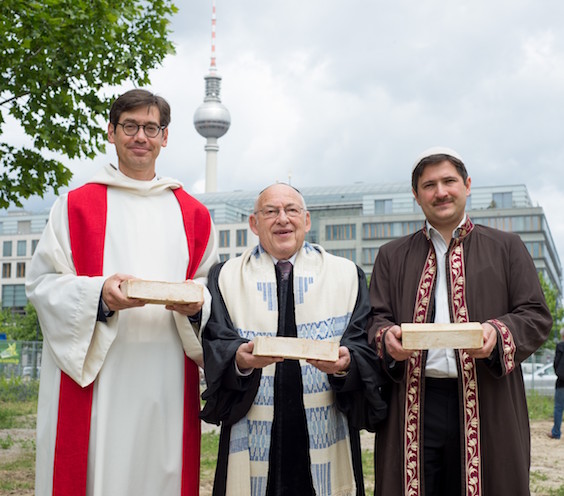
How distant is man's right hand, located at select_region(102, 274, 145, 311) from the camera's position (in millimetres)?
3625

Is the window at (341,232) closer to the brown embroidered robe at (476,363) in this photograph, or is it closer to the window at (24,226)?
the window at (24,226)

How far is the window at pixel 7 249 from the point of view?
3332 inches

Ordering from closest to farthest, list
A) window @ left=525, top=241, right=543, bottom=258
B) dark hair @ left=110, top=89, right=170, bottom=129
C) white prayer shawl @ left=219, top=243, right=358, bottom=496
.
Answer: white prayer shawl @ left=219, top=243, right=358, bottom=496 < dark hair @ left=110, top=89, right=170, bottom=129 < window @ left=525, top=241, right=543, bottom=258

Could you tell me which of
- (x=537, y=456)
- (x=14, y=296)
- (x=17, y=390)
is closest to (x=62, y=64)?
(x=537, y=456)

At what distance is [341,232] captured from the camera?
2968 inches

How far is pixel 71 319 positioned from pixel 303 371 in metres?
1.22

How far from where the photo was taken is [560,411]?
43.8ft

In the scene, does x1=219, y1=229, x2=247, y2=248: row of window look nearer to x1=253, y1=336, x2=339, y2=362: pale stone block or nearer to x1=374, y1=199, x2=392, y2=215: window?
x1=374, y1=199, x2=392, y2=215: window

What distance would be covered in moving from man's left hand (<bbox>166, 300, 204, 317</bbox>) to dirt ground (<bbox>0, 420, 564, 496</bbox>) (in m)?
4.59

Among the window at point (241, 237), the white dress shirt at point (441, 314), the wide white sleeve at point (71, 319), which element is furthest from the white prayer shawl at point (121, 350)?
the window at point (241, 237)

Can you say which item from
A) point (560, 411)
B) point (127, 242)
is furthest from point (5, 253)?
point (127, 242)

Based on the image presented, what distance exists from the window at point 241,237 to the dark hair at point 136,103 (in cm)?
7426

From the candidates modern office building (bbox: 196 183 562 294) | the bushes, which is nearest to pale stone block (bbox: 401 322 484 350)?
the bushes

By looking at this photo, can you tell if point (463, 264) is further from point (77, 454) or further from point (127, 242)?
point (77, 454)
